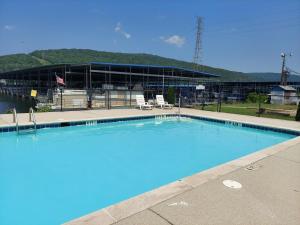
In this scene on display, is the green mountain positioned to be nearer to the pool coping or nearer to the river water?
the river water

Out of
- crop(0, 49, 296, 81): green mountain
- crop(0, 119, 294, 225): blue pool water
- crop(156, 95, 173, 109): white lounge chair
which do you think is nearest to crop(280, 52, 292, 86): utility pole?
crop(0, 49, 296, 81): green mountain

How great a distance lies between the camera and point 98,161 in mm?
5609

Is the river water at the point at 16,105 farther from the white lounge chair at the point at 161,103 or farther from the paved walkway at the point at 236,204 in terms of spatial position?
the paved walkway at the point at 236,204

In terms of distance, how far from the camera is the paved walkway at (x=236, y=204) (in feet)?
8.16

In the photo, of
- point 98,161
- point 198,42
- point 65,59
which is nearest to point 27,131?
point 98,161

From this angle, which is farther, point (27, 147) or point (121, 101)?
point (121, 101)

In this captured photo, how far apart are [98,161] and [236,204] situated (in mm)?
3516

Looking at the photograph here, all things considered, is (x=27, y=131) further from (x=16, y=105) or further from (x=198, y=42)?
(x=198, y=42)

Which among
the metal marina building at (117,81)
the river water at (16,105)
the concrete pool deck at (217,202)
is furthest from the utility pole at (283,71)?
the concrete pool deck at (217,202)

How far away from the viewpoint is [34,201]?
12.1 feet

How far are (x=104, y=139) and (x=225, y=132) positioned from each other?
4409 millimetres

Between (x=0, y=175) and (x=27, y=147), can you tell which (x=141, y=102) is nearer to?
(x=27, y=147)

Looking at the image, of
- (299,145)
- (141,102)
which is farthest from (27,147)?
(141,102)

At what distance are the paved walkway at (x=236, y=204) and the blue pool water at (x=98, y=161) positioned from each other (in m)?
1.32
